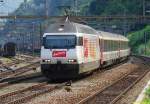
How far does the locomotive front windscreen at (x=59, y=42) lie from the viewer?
1045 inches

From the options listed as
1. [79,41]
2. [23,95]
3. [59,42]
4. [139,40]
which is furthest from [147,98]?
[139,40]

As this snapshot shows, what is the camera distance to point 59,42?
1048 inches

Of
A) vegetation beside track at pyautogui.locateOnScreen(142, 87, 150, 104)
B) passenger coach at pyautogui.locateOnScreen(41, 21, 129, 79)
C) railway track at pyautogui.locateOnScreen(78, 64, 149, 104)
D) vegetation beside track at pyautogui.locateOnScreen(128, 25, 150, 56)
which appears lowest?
vegetation beside track at pyautogui.locateOnScreen(128, 25, 150, 56)

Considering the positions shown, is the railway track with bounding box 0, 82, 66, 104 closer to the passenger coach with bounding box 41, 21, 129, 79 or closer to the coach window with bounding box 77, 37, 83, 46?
the passenger coach with bounding box 41, 21, 129, 79

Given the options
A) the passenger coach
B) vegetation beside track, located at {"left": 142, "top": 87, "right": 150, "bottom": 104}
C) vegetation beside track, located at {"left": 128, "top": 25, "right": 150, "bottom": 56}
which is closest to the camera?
vegetation beside track, located at {"left": 142, "top": 87, "right": 150, "bottom": 104}

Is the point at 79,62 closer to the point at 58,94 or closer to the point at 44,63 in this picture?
the point at 44,63

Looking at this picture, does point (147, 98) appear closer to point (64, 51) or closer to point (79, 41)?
point (64, 51)

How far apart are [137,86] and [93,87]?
2.13 metres

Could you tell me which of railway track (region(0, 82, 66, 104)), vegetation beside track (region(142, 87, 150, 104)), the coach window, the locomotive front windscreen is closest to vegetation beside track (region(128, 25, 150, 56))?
the coach window

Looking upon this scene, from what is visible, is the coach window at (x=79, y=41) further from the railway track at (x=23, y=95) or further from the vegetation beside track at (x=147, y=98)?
the vegetation beside track at (x=147, y=98)

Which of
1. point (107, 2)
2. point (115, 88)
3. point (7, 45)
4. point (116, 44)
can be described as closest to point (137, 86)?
point (115, 88)

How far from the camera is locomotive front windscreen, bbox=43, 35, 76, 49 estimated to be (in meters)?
26.5

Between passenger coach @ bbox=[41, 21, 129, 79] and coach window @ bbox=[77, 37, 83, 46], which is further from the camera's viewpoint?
coach window @ bbox=[77, 37, 83, 46]

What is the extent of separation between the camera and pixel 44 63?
26.4m
